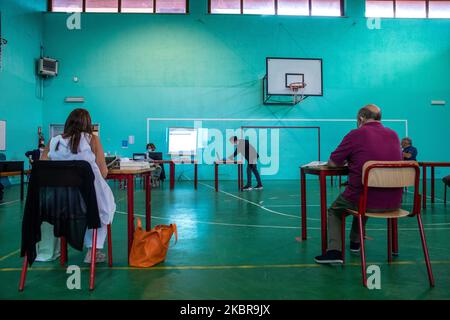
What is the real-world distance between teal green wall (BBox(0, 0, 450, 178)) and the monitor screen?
0.47 metres

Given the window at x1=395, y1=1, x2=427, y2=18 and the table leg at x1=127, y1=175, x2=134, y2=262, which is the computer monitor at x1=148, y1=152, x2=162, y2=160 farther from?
the window at x1=395, y1=1, x2=427, y2=18

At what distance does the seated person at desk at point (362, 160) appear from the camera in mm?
2344

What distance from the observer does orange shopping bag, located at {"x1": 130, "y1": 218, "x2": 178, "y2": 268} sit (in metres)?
2.53

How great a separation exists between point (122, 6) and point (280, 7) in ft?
18.3

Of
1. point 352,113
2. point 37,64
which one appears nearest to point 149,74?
point 37,64

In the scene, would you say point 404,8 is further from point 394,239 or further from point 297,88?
point 394,239

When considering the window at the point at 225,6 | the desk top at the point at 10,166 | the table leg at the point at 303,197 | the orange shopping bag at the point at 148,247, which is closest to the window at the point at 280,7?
the window at the point at 225,6

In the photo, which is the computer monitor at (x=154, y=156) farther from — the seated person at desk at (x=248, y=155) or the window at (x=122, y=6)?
the window at (x=122, y=6)

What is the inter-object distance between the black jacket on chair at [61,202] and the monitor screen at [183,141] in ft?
29.2

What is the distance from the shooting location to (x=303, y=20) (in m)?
11.5

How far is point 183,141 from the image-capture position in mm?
11070

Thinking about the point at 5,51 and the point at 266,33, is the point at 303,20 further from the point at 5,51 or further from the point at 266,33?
the point at 5,51

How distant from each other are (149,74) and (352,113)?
23.6 ft

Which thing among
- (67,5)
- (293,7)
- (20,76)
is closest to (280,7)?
(293,7)
